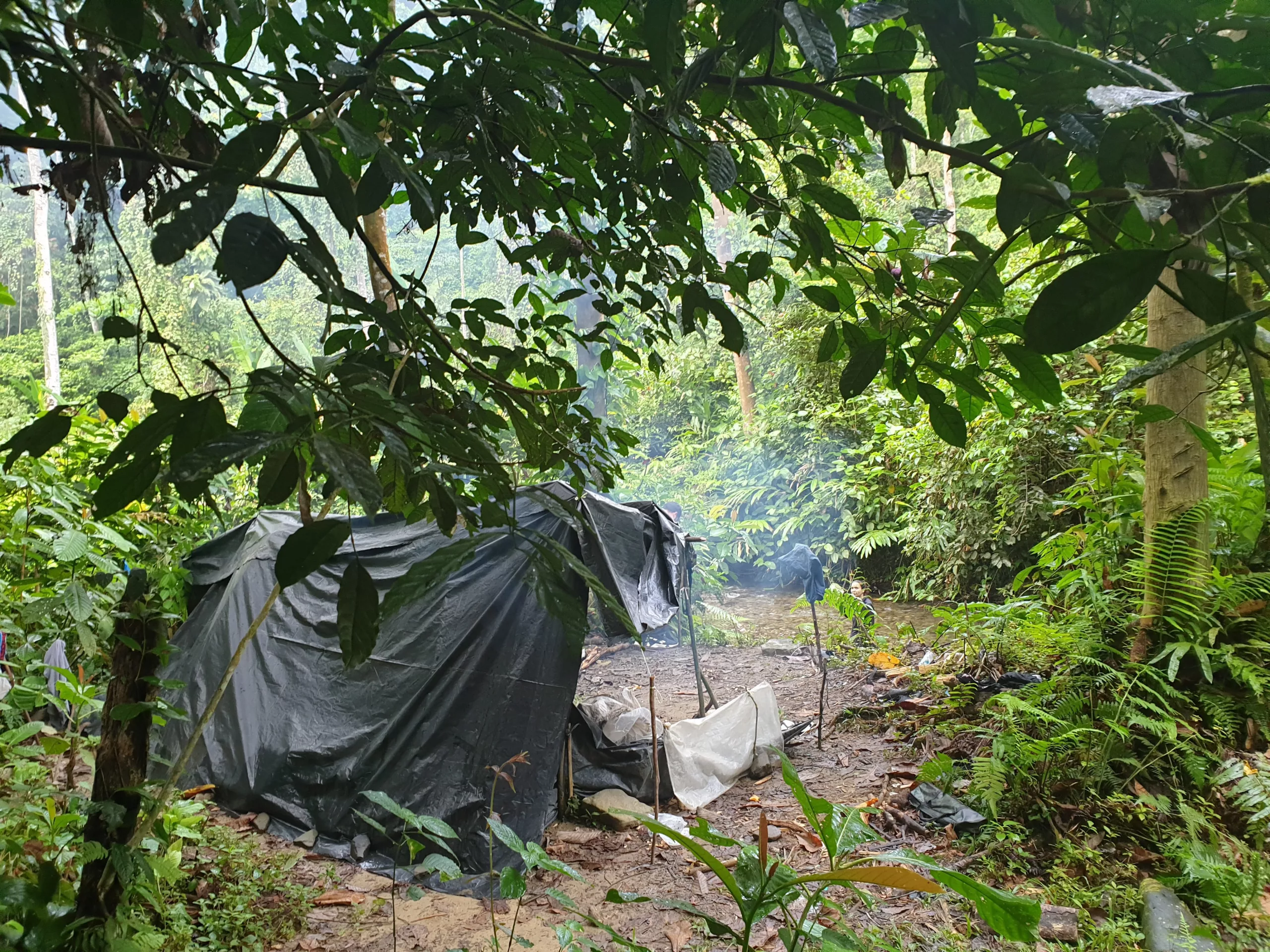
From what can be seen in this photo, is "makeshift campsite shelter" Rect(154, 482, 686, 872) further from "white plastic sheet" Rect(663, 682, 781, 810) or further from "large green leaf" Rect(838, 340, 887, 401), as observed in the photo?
"large green leaf" Rect(838, 340, 887, 401)

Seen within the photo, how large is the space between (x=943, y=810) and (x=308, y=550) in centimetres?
387

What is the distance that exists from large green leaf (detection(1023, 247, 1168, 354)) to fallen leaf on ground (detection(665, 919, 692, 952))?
3.21 meters

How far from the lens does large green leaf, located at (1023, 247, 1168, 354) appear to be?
0.41 meters

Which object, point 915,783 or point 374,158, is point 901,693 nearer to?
point 915,783

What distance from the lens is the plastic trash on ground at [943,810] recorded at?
349 centimetres

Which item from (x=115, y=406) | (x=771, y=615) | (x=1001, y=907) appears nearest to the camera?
(x=115, y=406)

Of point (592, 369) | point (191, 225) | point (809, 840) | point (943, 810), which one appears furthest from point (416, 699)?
point (592, 369)

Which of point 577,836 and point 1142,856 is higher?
point 1142,856

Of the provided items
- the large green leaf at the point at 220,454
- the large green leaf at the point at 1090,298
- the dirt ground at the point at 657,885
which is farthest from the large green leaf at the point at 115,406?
the dirt ground at the point at 657,885

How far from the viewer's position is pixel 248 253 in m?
0.58

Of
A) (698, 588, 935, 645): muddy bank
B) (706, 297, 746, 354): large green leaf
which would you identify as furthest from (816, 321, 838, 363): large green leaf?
(698, 588, 935, 645): muddy bank

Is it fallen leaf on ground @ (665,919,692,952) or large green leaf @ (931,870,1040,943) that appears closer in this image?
large green leaf @ (931,870,1040,943)

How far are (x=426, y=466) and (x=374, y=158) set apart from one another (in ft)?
0.98

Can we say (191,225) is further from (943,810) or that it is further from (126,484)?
(943,810)
